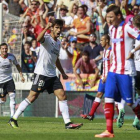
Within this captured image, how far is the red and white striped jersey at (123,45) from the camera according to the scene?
9734mm

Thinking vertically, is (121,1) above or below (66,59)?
above

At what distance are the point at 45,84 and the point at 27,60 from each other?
8.86 m

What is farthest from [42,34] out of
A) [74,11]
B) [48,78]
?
[74,11]

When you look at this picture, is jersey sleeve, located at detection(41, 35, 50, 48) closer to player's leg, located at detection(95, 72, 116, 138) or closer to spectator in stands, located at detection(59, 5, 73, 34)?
player's leg, located at detection(95, 72, 116, 138)

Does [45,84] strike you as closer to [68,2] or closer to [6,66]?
[6,66]

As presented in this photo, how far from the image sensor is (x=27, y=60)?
20.7 m

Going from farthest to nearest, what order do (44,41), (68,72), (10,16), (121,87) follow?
(10,16)
(68,72)
(44,41)
(121,87)

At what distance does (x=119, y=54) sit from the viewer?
32.2ft

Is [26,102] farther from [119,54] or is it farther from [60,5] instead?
[60,5]

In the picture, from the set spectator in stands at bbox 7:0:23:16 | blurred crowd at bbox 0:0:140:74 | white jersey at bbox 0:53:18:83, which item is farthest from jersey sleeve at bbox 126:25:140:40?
spectator in stands at bbox 7:0:23:16

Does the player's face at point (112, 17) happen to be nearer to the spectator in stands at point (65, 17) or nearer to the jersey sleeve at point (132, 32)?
the jersey sleeve at point (132, 32)

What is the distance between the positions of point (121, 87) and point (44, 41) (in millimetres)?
2706

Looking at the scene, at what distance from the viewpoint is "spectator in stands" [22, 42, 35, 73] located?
2069cm

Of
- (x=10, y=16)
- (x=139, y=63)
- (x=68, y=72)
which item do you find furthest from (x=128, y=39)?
(x=10, y=16)
